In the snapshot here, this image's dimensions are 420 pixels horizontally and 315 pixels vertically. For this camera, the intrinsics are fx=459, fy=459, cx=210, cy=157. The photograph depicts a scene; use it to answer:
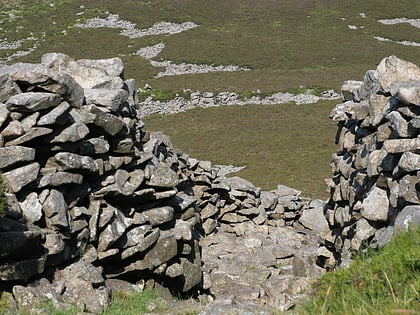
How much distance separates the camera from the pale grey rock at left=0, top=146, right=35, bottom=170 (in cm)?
1225

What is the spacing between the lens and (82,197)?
47.2 ft

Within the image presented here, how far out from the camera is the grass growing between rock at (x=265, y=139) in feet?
142

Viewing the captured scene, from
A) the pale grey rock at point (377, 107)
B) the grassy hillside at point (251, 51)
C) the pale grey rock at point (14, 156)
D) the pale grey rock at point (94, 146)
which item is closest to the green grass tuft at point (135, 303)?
the pale grey rock at point (94, 146)

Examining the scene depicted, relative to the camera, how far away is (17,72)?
44.2ft

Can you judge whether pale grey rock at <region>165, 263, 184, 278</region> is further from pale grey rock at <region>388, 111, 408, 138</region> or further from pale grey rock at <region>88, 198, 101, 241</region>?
pale grey rock at <region>388, 111, 408, 138</region>

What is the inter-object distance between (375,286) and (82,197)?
10.6 meters

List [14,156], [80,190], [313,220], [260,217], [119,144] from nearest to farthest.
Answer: [14,156], [80,190], [119,144], [260,217], [313,220]

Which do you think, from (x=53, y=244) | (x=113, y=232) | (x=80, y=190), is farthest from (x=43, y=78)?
(x=113, y=232)

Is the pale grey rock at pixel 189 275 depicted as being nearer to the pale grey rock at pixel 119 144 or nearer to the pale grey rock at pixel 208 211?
the pale grey rock at pixel 119 144

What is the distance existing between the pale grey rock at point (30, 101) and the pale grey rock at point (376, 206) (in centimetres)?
982

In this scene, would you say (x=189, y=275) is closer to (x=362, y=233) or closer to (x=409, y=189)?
(x=362, y=233)

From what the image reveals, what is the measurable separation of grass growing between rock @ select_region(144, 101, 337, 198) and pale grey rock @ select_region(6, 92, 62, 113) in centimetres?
2811

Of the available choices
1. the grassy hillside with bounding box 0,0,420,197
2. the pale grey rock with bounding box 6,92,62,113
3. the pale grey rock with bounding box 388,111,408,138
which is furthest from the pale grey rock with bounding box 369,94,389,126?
the grassy hillside with bounding box 0,0,420,197

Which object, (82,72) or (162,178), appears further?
(82,72)
